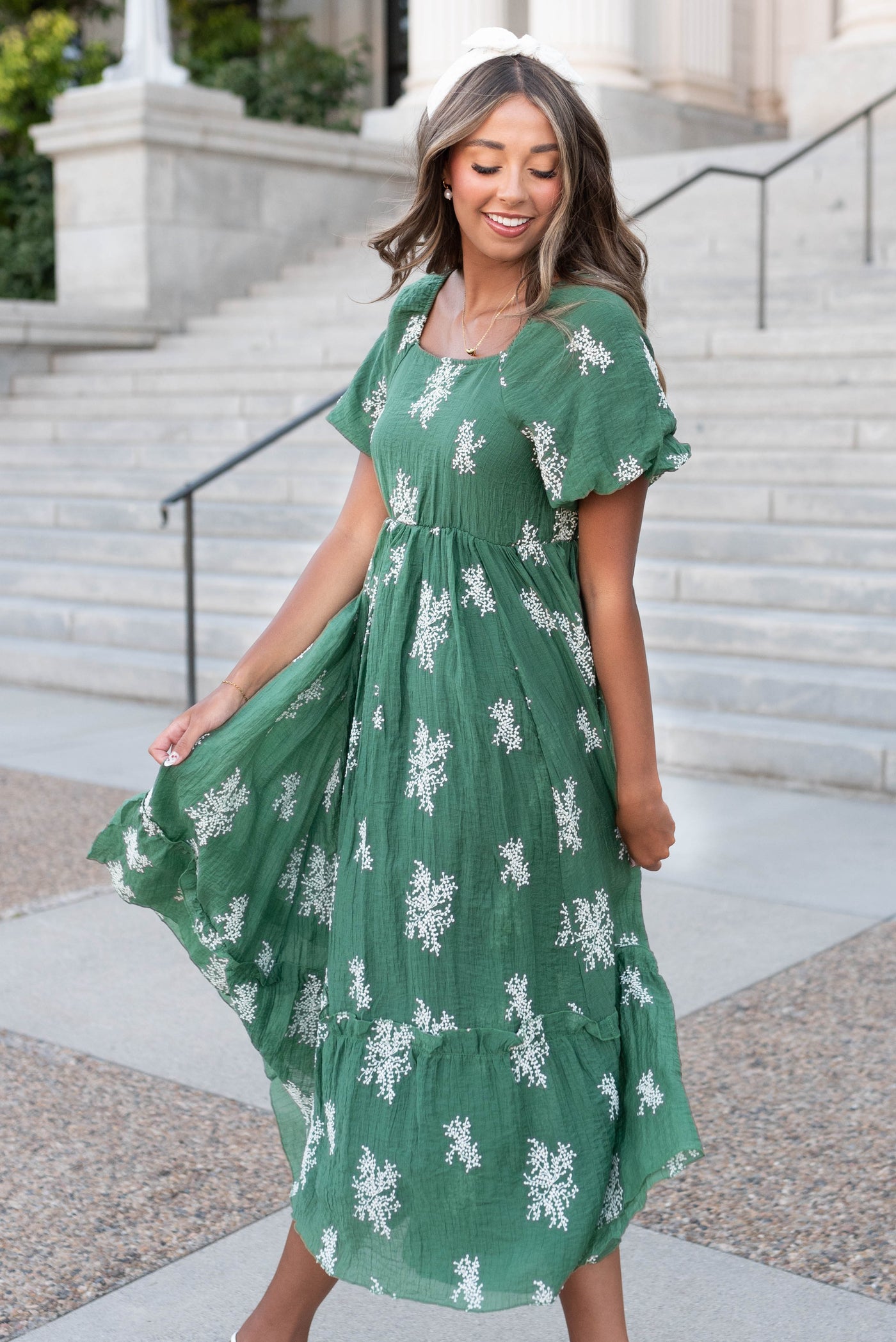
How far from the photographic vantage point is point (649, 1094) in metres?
2.27

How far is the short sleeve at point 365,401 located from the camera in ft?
8.16

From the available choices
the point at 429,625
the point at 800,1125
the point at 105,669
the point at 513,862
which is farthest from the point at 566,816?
the point at 105,669

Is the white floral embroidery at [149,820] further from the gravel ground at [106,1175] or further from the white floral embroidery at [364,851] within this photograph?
the gravel ground at [106,1175]

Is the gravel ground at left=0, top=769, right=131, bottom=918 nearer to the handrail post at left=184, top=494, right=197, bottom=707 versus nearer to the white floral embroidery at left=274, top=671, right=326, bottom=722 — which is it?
the handrail post at left=184, top=494, right=197, bottom=707

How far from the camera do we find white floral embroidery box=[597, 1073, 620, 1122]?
223 cm

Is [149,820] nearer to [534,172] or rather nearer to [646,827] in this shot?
[646,827]

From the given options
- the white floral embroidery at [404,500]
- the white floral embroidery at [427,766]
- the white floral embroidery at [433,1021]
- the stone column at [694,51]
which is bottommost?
the white floral embroidery at [433,1021]

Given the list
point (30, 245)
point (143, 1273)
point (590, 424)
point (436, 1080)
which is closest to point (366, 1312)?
point (143, 1273)

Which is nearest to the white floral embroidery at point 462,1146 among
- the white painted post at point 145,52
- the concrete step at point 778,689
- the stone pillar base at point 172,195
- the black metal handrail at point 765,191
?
the concrete step at point 778,689

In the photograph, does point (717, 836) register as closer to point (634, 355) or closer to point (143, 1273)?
point (143, 1273)

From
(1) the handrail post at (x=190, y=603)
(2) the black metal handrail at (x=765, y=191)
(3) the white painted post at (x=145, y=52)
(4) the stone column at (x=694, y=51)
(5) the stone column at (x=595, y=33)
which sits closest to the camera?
(1) the handrail post at (x=190, y=603)

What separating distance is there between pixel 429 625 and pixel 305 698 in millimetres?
238

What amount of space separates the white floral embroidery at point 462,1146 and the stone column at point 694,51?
16.1 metres

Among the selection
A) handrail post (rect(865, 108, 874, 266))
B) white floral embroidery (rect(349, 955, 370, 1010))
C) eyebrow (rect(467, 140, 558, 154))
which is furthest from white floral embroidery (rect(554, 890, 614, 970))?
handrail post (rect(865, 108, 874, 266))
